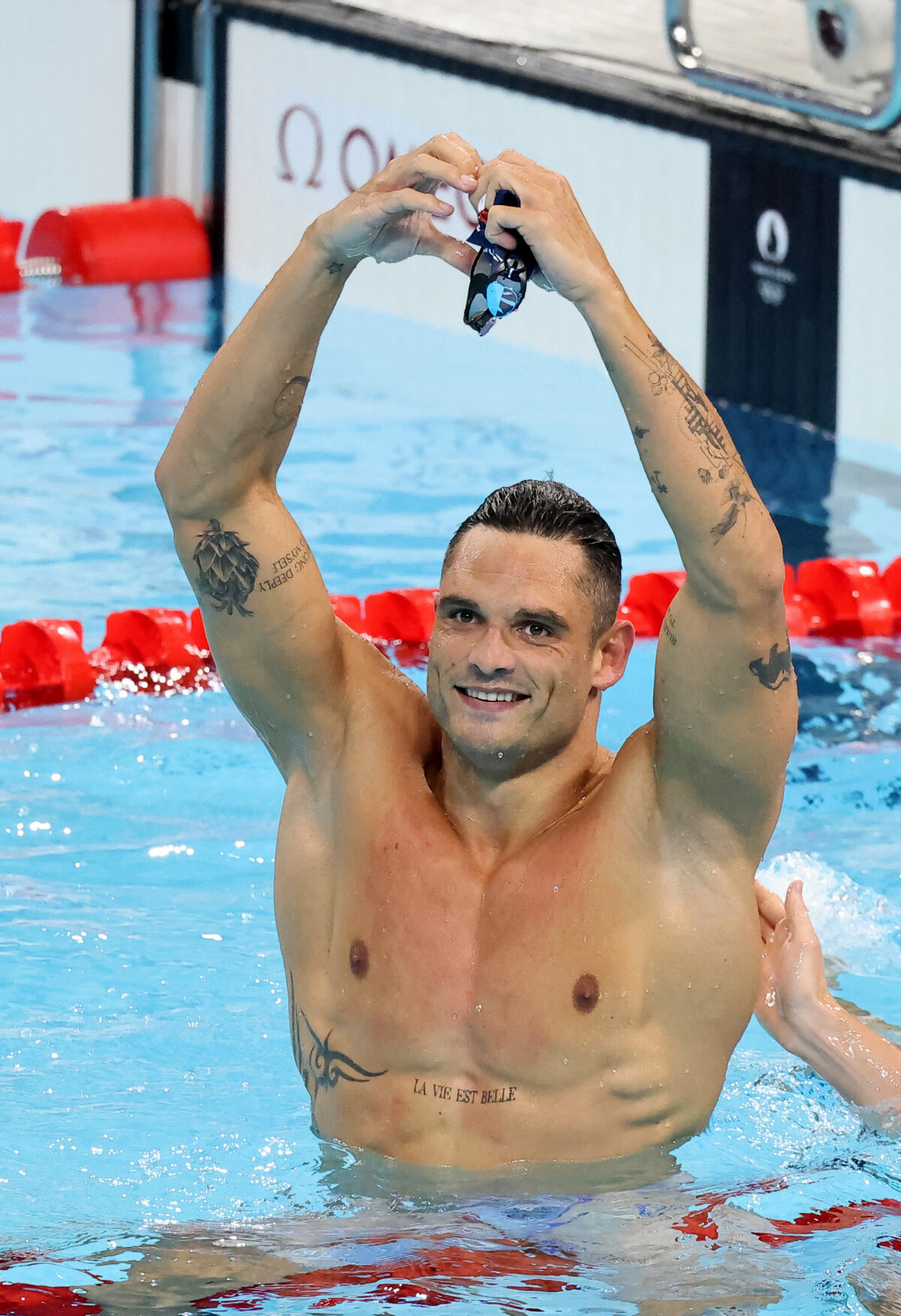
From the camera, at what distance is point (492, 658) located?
2.92 metres

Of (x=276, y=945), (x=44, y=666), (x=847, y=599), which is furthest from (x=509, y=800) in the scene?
(x=847, y=599)

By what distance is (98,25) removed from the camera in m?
13.4

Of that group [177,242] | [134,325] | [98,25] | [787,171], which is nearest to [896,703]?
[787,171]

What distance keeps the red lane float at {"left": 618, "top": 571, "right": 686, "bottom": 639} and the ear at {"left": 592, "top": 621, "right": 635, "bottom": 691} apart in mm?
3816

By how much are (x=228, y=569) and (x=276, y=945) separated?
2243 millimetres

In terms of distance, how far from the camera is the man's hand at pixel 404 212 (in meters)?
2.72

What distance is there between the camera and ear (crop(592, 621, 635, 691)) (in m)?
3.08

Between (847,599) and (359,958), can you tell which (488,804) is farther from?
(847,599)

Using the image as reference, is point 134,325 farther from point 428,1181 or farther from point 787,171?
point 428,1181

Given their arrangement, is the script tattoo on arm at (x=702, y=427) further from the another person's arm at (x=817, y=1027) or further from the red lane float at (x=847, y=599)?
the red lane float at (x=847, y=599)

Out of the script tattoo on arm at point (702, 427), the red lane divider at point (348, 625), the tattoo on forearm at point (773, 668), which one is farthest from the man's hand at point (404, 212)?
the red lane divider at point (348, 625)

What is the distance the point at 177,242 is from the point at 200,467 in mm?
10072

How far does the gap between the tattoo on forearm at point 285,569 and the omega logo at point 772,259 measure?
659 cm

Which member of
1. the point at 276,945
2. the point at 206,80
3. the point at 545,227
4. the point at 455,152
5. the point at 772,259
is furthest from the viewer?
the point at 206,80
